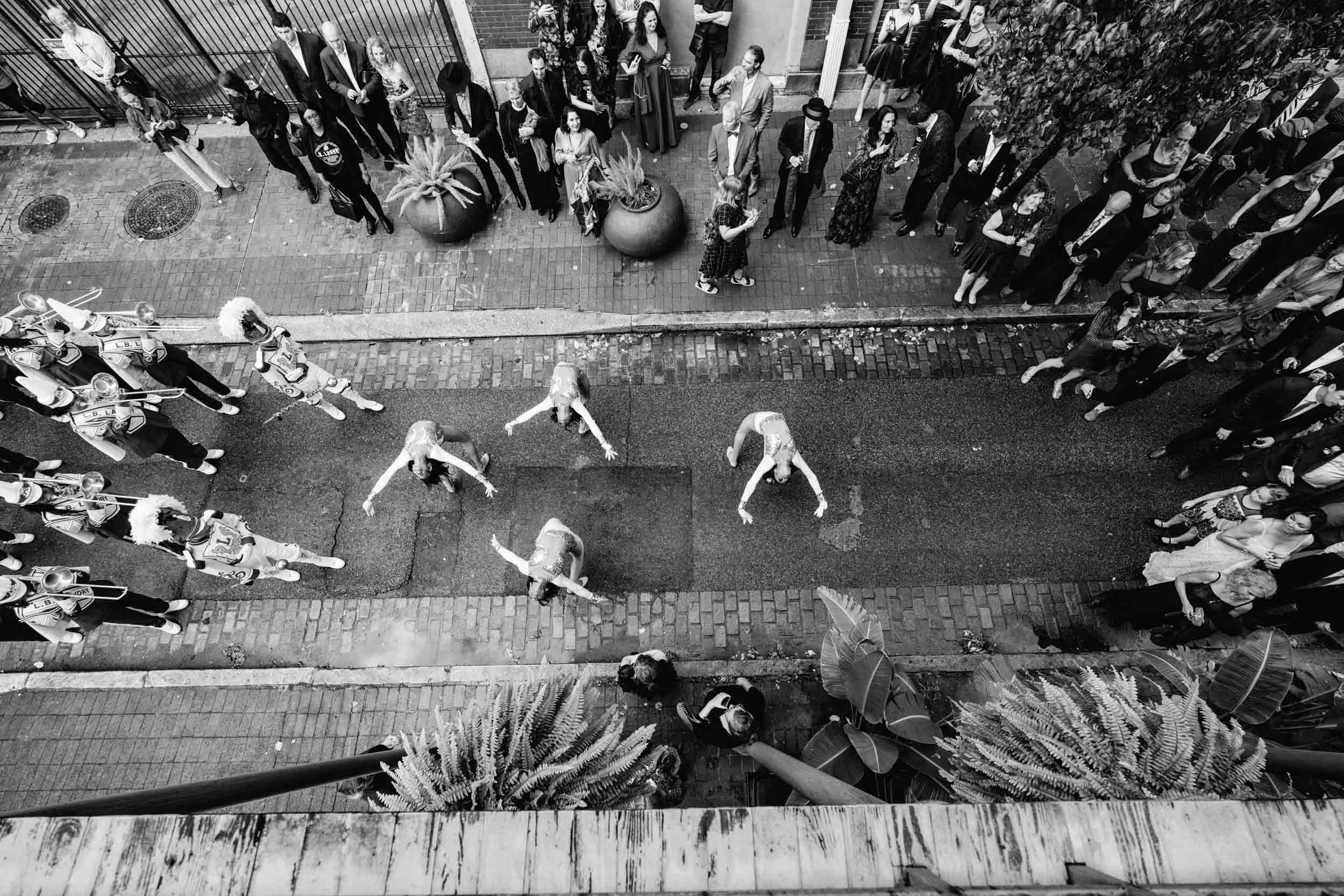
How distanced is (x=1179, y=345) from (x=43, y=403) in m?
13.0

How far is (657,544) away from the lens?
7910 mm

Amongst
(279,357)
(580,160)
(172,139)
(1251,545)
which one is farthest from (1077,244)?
(172,139)

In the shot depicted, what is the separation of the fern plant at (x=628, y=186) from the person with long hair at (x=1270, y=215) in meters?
7.77

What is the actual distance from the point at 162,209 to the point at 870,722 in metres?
13.1

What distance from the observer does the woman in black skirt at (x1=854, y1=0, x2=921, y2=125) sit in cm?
1000

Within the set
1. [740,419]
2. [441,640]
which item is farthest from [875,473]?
[441,640]

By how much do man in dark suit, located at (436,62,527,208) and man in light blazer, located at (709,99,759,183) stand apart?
3.18 m

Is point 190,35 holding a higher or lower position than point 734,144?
higher

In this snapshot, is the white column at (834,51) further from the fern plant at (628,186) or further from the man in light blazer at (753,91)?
the fern plant at (628,186)

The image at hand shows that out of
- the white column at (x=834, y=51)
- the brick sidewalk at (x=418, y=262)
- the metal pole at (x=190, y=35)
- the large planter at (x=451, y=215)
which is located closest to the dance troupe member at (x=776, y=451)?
the brick sidewalk at (x=418, y=262)

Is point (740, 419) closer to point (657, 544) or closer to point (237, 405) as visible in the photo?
point (657, 544)

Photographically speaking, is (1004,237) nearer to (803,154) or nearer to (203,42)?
(803,154)

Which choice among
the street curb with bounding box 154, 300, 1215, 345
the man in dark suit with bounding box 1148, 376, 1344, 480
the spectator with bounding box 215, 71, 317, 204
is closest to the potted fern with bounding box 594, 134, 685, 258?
the street curb with bounding box 154, 300, 1215, 345

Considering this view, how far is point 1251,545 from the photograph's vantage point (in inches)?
233
